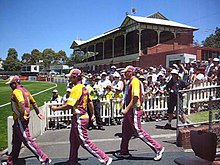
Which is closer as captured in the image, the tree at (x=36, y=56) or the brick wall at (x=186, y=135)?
the brick wall at (x=186, y=135)

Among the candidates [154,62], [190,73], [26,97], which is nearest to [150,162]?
[26,97]

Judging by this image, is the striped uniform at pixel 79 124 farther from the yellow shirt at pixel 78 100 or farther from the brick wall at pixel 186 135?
the brick wall at pixel 186 135

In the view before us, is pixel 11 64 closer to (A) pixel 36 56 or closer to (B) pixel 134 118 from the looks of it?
(A) pixel 36 56

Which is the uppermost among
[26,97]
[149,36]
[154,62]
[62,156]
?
[149,36]

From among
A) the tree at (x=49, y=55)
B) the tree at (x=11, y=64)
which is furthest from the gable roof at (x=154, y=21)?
the tree at (x=49, y=55)

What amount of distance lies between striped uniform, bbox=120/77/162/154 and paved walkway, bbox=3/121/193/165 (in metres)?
0.34

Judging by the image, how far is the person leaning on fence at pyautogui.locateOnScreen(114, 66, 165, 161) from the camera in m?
5.48

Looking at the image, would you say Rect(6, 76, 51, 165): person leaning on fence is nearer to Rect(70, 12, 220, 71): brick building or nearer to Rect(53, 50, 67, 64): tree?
Rect(70, 12, 220, 71): brick building

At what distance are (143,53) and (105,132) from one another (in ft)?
79.8

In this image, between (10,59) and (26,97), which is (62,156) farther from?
(10,59)

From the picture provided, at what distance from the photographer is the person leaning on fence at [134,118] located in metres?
5.48

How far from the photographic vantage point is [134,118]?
5562 mm

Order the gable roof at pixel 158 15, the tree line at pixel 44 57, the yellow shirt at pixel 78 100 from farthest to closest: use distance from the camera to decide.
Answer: the tree line at pixel 44 57 < the gable roof at pixel 158 15 < the yellow shirt at pixel 78 100

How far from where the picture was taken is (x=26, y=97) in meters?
5.14
